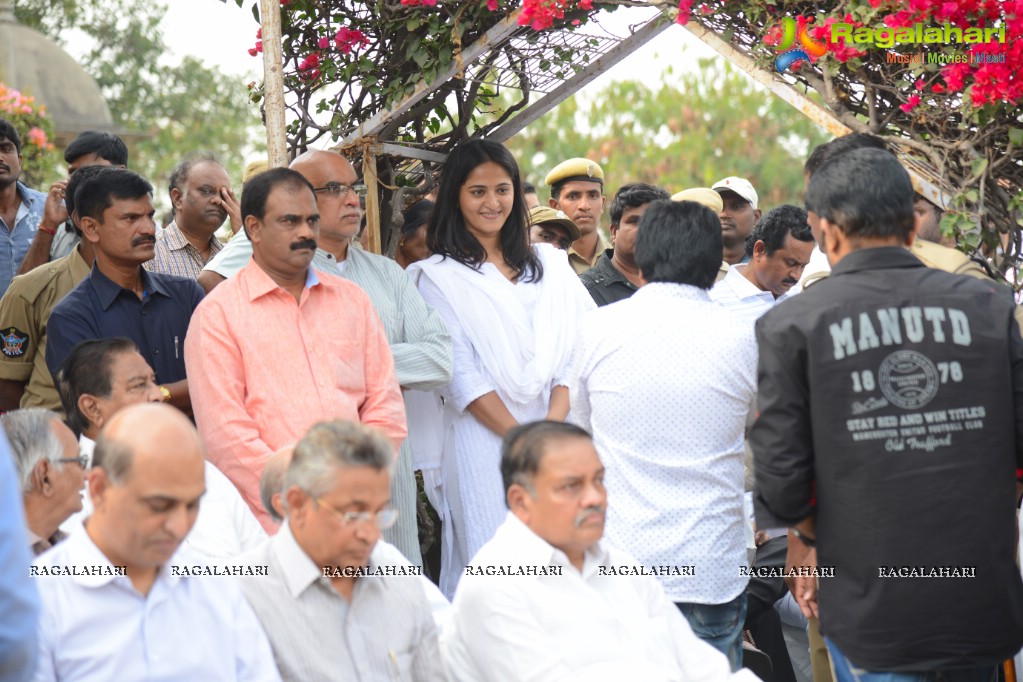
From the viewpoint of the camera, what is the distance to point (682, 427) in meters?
3.76

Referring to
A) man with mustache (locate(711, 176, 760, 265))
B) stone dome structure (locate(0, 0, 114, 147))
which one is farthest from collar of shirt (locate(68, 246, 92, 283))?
stone dome structure (locate(0, 0, 114, 147))

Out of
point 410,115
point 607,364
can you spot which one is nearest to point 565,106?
point 410,115

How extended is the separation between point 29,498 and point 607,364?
1.71m

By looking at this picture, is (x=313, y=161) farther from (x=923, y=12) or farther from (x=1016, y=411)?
(x=1016, y=411)

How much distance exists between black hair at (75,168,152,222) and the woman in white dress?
1.14 meters

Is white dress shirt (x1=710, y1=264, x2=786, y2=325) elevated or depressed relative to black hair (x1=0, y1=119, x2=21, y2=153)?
depressed

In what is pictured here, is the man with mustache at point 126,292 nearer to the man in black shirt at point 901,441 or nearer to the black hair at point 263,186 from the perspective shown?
the black hair at point 263,186

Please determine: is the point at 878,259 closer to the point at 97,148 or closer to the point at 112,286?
the point at 112,286

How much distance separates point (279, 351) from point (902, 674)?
224cm

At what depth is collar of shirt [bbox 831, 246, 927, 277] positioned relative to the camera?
336cm

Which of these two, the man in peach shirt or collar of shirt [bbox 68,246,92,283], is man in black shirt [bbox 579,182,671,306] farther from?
collar of shirt [bbox 68,246,92,283]

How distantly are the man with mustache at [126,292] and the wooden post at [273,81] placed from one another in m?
0.55

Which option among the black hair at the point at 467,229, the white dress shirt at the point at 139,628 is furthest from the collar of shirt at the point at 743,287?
the white dress shirt at the point at 139,628

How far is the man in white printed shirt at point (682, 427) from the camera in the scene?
3.77m
